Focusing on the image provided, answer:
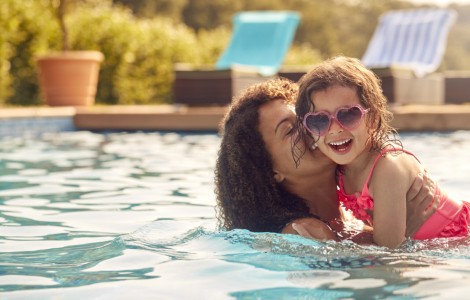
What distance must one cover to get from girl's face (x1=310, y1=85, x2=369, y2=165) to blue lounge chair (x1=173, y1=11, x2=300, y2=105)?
7419mm

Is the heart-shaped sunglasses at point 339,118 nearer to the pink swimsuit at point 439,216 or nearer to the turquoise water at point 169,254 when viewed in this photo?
the pink swimsuit at point 439,216

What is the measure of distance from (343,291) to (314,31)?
4094 cm

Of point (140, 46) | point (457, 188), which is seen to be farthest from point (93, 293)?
point (140, 46)

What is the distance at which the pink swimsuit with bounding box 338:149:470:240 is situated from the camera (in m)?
3.23

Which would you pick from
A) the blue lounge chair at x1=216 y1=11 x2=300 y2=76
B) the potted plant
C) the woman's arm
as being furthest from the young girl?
the blue lounge chair at x1=216 y1=11 x2=300 y2=76

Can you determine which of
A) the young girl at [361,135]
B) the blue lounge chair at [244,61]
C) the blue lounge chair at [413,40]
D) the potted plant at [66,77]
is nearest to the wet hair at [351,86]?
the young girl at [361,135]

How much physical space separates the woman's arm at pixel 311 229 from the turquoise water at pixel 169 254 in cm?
6

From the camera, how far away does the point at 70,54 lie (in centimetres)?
1209

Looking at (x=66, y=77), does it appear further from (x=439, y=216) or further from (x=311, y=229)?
(x=439, y=216)

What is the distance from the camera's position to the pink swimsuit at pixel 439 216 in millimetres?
3229

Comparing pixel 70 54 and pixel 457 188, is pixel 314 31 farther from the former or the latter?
pixel 457 188

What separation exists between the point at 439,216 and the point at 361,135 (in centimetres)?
51

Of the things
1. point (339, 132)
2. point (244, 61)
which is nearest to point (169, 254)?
point (339, 132)

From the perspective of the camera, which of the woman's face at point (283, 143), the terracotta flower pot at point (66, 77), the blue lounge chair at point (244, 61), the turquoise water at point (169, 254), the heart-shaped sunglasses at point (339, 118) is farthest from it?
the terracotta flower pot at point (66, 77)
